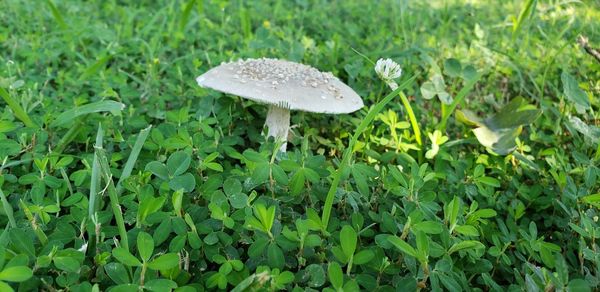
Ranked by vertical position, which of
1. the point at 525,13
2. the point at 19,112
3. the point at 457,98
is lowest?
the point at 457,98

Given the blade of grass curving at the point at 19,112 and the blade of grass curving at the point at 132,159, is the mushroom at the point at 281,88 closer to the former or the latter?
the blade of grass curving at the point at 132,159

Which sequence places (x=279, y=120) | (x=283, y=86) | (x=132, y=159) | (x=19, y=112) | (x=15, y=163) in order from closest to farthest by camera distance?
(x=132, y=159), (x=15, y=163), (x=19, y=112), (x=283, y=86), (x=279, y=120)

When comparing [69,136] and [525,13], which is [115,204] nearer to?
[69,136]

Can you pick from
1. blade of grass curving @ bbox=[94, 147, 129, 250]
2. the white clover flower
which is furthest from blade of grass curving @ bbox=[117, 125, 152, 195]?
the white clover flower

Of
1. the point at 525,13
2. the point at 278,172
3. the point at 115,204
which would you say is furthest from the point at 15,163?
the point at 525,13

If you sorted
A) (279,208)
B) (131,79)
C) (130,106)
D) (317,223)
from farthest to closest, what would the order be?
(131,79)
(130,106)
(279,208)
(317,223)

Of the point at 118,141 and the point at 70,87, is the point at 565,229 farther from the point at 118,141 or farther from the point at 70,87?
the point at 70,87

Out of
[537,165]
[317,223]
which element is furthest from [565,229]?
[317,223]
